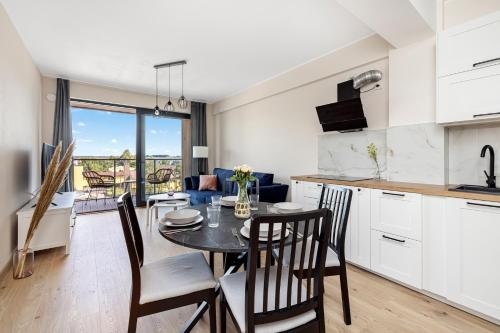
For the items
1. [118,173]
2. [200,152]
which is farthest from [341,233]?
[118,173]

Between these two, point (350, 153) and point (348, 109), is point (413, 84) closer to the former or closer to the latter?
point (348, 109)

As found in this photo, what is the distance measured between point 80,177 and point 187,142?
2927 mm

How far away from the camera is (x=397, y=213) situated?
7.06ft

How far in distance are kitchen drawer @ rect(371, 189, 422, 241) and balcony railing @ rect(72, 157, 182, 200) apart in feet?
16.5

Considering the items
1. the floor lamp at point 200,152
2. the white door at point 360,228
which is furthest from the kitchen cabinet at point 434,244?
the floor lamp at point 200,152

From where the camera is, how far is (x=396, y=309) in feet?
6.06

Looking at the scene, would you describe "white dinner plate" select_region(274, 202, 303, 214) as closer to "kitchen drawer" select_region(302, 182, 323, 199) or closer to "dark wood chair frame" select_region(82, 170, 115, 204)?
"kitchen drawer" select_region(302, 182, 323, 199)

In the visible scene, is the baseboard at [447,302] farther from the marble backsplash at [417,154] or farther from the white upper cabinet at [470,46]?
the white upper cabinet at [470,46]

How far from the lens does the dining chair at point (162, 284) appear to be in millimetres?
1230

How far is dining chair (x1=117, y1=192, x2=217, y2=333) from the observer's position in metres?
1.23

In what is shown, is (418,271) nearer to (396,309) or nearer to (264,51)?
(396,309)

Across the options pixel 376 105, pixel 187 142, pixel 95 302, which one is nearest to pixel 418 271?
pixel 376 105

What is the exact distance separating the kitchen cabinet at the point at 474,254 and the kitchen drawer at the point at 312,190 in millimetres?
1224

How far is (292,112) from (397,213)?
2418 mm
